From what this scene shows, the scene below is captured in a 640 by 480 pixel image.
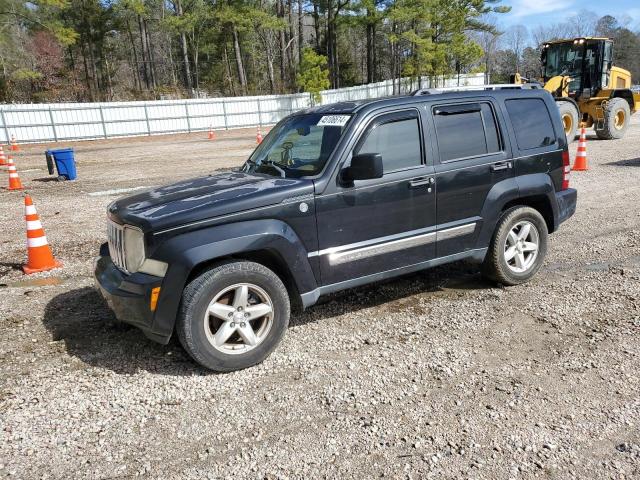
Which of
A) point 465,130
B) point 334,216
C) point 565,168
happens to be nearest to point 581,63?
point 565,168

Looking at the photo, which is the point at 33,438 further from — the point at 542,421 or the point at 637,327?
the point at 637,327

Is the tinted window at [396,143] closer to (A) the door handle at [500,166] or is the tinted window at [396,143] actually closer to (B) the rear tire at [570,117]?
(A) the door handle at [500,166]

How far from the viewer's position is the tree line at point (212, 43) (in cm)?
3762

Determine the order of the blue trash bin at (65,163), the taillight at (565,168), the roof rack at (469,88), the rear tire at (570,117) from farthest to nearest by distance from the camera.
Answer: the rear tire at (570,117)
the blue trash bin at (65,163)
the taillight at (565,168)
the roof rack at (469,88)

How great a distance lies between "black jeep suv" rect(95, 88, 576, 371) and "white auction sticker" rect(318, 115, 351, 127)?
0.05 feet

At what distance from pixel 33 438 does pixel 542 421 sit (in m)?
3.10

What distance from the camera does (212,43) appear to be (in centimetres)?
5197

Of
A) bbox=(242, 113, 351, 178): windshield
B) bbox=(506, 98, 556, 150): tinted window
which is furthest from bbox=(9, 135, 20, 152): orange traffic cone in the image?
bbox=(506, 98, 556, 150): tinted window

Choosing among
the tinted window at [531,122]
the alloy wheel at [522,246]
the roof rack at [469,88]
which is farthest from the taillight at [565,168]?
the roof rack at [469,88]

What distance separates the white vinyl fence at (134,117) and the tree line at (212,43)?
4523 millimetres

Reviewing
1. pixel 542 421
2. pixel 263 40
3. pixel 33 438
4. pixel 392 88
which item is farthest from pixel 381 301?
pixel 263 40

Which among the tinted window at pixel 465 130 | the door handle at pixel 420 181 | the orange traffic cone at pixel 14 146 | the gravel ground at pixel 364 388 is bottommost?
the gravel ground at pixel 364 388

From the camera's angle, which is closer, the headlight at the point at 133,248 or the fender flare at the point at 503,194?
the headlight at the point at 133,248

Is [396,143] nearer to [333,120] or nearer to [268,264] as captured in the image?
[333,120]
